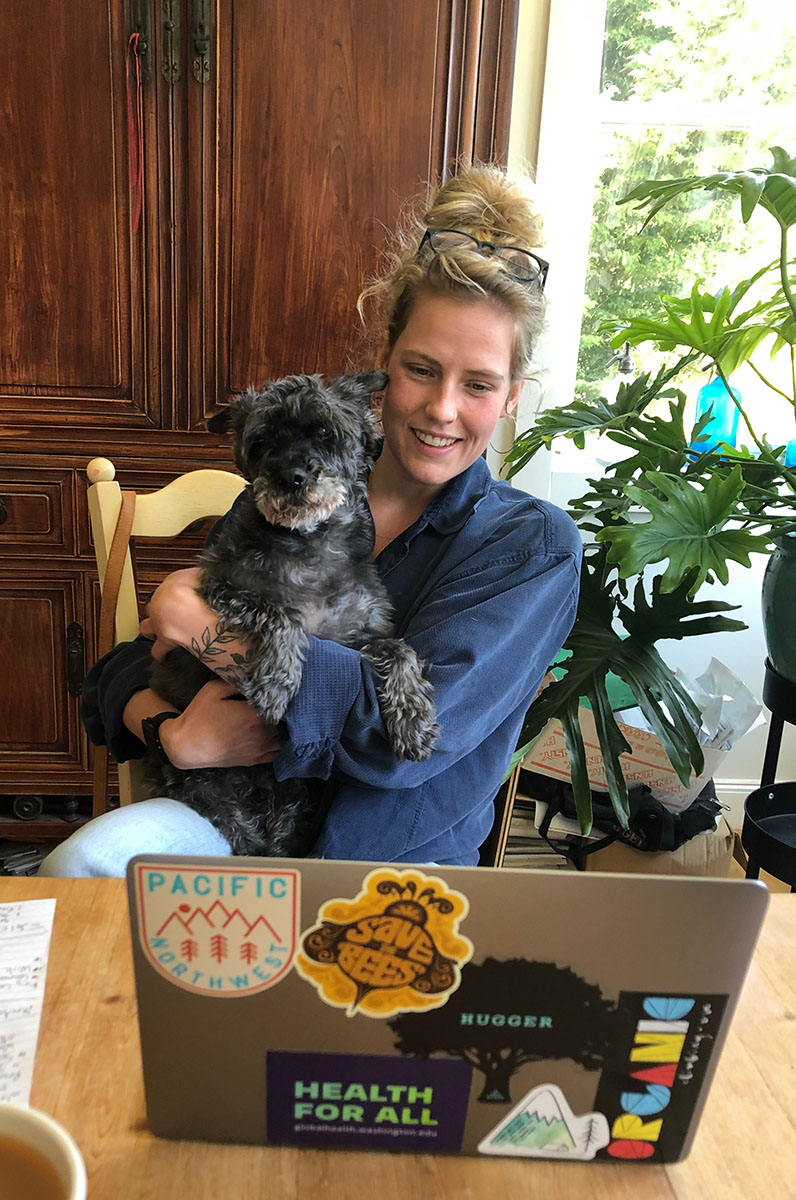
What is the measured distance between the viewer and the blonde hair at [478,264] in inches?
50.7

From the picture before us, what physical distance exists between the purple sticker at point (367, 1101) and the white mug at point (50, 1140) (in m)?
0.17

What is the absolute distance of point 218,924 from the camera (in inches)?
21.2

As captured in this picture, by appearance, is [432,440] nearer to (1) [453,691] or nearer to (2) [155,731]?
(1) [453,691]

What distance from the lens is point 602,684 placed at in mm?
1741

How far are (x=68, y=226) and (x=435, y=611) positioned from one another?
167cm

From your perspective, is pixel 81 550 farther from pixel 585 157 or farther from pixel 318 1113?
pixel 318 1113

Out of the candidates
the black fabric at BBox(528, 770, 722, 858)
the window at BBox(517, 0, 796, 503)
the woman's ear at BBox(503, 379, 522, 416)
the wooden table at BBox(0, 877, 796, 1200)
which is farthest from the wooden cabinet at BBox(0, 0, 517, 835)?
the wooden table at BBox(0, 877, 796, 1200)

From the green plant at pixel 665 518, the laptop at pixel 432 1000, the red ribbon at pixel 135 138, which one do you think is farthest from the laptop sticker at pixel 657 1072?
the red ribbon at pixel 135 138

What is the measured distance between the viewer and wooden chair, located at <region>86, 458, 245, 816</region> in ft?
5.22

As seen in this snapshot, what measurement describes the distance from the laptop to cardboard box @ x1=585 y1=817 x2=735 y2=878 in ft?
5.98

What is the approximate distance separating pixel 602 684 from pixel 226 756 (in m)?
0.81

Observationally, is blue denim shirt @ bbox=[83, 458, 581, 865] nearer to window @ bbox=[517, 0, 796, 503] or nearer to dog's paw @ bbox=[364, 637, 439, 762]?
dog's paw @ bbox=[364, 637, 439, 762]

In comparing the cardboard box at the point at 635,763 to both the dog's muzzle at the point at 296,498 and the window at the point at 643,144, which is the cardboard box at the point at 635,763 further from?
the dog's muzzle at the point at 296,498

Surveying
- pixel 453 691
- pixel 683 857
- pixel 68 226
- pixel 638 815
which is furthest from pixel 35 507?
pixel 683 857
